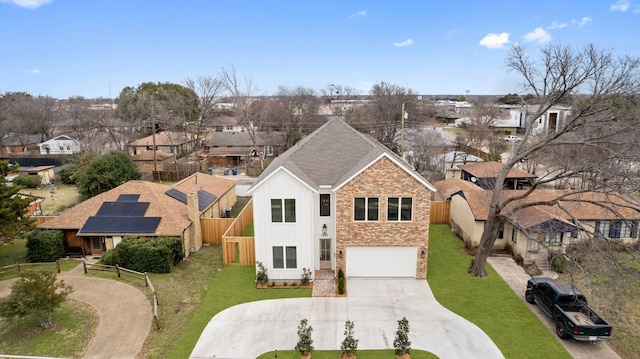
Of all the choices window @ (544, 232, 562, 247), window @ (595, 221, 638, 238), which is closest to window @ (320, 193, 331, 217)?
window @ (544, 232, 562, 247)

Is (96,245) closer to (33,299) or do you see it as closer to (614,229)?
(33,299)

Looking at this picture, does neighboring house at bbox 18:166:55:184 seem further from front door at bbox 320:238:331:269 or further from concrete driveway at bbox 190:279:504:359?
concrete driveway at bbox 190:279:504:359

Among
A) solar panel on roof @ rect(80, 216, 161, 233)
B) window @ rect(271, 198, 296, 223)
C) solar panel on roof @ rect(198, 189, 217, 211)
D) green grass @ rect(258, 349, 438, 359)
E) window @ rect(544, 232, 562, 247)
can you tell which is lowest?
green grass @ rect(258, 349, 438, 359)

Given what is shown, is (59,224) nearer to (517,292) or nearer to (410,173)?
(410,173)

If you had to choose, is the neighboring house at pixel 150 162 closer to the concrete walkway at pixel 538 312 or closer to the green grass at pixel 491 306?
the green grass at pixel 491 306

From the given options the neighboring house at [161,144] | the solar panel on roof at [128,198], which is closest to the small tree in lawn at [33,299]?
the solar panel on roof at [128,198]

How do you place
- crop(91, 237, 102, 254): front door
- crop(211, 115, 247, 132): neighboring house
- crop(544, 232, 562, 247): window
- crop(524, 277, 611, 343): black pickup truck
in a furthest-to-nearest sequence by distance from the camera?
crop(211, 115, 247, 132): neighboring house, crop(91, 237, 102, 254): front door, crop(544, 232, 562, 247): window, crop(524, 277, 611, 343): black pickup truck

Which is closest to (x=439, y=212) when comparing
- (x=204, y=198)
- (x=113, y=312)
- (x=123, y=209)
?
(x=204, y=198)
